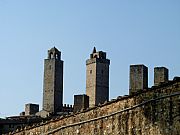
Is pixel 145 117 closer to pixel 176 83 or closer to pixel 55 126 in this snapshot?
pixel 176 83

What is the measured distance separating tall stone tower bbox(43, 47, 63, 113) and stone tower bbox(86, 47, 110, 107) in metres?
3.23

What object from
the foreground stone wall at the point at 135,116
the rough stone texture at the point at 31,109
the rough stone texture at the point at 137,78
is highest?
the rough stone texture at the point at 31,109

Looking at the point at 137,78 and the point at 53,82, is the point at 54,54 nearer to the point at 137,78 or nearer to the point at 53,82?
the point at 53,82

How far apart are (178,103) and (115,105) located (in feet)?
10.8

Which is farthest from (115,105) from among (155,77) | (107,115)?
(155,77)

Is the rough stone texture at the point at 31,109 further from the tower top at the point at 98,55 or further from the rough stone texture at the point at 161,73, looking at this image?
the rough stone texture at the point at 161,73

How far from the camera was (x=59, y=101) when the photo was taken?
61969 mm

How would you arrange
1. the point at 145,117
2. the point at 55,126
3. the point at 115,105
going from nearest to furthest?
the point at 145,117 < the point at 115,105 < the point at 55,126

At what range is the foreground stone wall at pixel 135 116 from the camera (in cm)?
1538

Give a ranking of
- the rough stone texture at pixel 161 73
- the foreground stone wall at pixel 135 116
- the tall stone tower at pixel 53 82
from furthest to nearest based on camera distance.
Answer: the tall stone tower at pixel 53 82
the rough stone texture at pixel 161 73
the foreground stone wall at pixel 135 116

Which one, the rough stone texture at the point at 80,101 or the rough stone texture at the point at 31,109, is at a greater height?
the rough stone texture at the point at 31,109

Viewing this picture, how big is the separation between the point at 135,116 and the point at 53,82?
148ft

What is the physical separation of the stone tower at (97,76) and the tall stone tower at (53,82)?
10.6 ft

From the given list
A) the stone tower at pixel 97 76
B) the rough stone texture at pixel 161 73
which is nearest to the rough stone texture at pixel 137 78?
the rough stone texture at pixel 161 73
